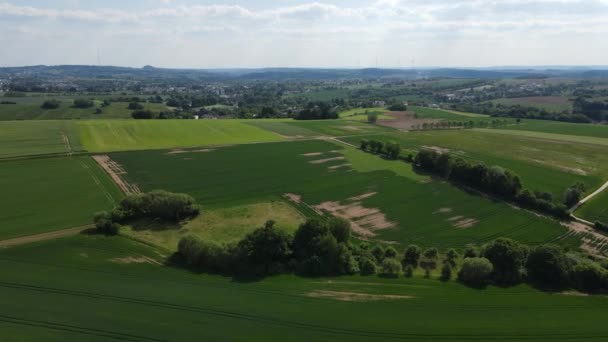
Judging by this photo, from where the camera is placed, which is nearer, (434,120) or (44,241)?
(44,241)

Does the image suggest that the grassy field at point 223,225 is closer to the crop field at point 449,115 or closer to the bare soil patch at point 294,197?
the bare soil patch at point 294,197

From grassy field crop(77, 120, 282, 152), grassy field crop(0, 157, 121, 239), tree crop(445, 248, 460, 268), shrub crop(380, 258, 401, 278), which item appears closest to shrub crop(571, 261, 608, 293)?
tree crop(445, 248, 460, 268)

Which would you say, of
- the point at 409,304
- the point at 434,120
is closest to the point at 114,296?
the point at 409,304

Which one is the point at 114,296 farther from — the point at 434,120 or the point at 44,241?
the point at 434,120

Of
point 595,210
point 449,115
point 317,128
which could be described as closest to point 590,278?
point 595,210

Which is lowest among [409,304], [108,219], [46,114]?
[409,304]

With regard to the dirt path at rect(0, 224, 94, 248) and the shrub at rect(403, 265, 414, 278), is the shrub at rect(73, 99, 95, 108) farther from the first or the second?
the shrub at rect(403, 265, 414, 278)
